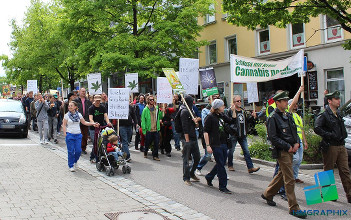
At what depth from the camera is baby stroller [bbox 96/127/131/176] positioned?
8.80 meters

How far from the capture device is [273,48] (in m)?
23.9

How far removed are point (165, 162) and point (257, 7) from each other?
5050mm

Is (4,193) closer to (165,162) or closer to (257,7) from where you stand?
(165,162)

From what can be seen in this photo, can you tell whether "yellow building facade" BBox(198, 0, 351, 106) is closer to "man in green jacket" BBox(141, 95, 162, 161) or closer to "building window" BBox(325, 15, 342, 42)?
"building window" BBox(325, 15, 342, 42)

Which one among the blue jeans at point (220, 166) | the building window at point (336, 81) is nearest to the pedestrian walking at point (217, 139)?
the blue jeans at point (220, 166)

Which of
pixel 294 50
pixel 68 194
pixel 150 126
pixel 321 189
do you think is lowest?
pixel 68 194

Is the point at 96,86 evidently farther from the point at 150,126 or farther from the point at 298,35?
the point at 298,35

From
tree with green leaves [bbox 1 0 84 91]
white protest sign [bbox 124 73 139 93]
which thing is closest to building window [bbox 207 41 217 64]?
tree with green leaves [bbox 1 0 84 91]

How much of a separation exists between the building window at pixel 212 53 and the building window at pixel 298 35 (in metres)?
7.62

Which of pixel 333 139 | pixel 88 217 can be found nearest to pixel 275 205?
pixel 333 139

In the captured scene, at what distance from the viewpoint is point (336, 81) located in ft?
67.8

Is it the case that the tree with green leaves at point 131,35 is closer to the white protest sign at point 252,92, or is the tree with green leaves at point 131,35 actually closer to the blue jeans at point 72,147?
the white protest sign at point 252,92

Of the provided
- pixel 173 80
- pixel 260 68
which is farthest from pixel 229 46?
pixel 173 80

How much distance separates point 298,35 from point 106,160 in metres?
17.2
